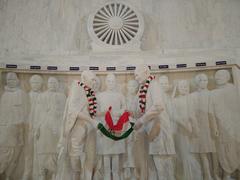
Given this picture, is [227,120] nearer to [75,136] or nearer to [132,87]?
[132,87]

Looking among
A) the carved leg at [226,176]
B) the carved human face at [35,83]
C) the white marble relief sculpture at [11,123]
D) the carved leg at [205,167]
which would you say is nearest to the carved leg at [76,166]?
the white marble relief sculpture at [11,123]

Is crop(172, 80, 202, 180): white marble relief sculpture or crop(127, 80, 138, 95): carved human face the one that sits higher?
crop(127, 80, 138, 95): carved human face

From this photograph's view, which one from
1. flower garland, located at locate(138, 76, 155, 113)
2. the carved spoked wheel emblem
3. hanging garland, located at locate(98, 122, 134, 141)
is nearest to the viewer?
hanging garland, located at locate(98, 122, 134, 141)

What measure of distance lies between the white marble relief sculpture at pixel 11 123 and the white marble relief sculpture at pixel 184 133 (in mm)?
2087

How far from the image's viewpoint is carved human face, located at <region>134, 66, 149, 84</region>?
4.16 metres

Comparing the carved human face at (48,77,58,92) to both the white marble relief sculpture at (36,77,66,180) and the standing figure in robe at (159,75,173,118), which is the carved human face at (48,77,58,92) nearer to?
the white marble relief sculpture at (36,77,66,180)

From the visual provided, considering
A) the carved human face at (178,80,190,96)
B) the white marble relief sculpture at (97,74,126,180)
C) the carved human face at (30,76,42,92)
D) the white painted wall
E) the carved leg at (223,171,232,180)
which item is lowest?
the carved leg at (223,171,232,180)

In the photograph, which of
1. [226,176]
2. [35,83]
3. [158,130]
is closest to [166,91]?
[158,130]

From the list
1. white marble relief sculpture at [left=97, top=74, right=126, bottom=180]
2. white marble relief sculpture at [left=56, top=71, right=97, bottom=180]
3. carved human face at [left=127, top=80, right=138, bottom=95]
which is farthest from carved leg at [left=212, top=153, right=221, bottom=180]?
white marble relief sculpture at [left=56, top=71, right=97, bottom=180]

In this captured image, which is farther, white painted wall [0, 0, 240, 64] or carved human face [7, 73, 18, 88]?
white painted wall [0, 0, 240, 64]

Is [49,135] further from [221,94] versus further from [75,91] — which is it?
[221,94]

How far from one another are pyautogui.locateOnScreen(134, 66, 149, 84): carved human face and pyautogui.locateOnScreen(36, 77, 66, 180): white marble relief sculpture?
3.52ft

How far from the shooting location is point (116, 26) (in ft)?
15.0

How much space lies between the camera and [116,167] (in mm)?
3959
